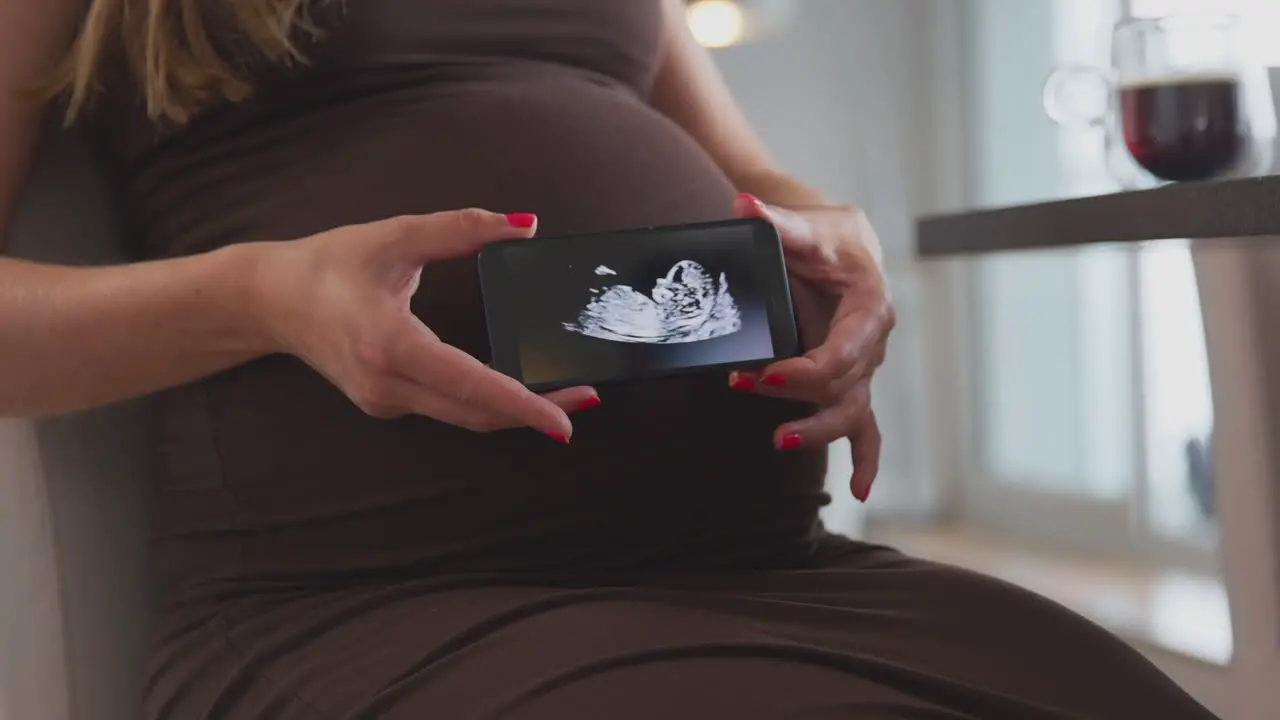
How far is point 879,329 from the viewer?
68 centimetres

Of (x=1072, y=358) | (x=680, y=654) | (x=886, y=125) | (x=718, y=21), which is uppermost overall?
(x=718, y=21)

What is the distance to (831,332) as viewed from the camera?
644mm

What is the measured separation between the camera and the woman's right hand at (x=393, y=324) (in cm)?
52

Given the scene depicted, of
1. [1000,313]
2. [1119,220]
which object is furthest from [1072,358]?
[1119,220]

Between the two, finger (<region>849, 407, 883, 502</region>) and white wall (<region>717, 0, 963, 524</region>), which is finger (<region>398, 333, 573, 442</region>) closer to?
finger (<region>849, 407, 883, 502</region>)

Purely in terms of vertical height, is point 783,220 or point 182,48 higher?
point 182,48

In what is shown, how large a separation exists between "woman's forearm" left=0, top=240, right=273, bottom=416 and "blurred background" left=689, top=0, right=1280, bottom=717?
51.4 inches

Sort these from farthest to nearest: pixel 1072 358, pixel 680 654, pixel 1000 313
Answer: pixel 1000 313, pixel 1072 358, pixel 680 654

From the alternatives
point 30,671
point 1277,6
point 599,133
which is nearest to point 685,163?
point 599,133

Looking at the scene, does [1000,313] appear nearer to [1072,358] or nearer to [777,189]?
[1072,358]

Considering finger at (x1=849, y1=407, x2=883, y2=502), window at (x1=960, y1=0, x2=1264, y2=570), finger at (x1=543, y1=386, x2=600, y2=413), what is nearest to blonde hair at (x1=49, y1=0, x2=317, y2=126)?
finger at (x1=543, y1=386, x2=600, y2=413)

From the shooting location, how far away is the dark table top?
0.47 metres

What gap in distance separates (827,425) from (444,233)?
24cm

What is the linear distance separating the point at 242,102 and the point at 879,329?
14.4 inches
